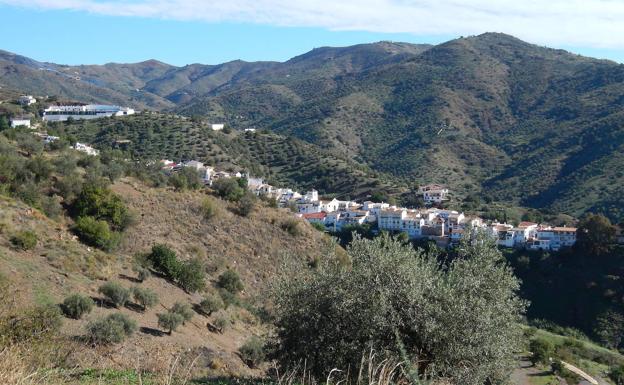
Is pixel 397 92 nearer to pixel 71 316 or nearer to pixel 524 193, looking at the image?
pixel 524 193

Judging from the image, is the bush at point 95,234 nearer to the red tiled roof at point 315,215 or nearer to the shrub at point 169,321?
the shrub at point 169,321

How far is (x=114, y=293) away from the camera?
56.9 ft

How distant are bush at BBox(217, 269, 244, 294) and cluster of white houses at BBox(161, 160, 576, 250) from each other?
19.7 m

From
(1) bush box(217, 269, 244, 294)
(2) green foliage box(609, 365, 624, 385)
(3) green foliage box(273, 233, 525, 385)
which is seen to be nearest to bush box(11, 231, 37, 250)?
(1) bush box(217, 269, 244, 294)

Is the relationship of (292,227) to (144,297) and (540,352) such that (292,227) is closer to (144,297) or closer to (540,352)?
(540,352)

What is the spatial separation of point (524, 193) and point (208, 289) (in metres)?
56.4

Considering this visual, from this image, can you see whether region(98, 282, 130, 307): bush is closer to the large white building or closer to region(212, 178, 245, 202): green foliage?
region(212, 178, 245, 202): green foliage

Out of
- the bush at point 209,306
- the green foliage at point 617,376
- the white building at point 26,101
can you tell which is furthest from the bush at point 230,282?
the white building at point 26,101

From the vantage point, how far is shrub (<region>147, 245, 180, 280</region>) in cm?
2289

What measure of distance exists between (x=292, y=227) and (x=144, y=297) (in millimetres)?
15964

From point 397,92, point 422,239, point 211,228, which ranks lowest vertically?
point 422,239

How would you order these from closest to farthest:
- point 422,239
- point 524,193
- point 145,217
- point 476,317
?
point 476,317, point 145,217, point 422,239, point 524,193

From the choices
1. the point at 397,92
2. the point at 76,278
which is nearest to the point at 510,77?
the point at 397,92

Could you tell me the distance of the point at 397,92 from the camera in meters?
122
